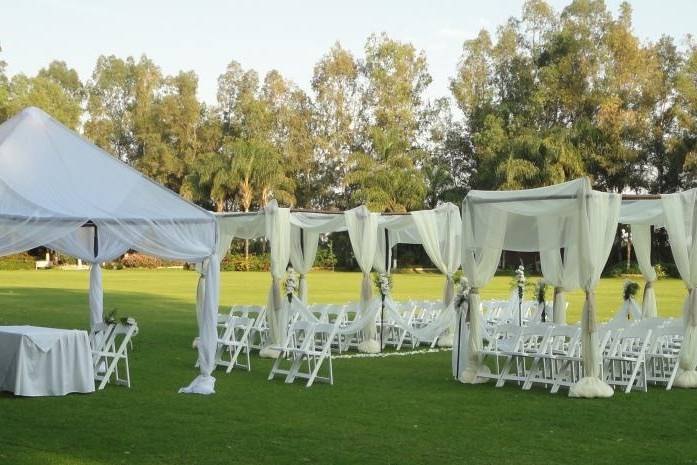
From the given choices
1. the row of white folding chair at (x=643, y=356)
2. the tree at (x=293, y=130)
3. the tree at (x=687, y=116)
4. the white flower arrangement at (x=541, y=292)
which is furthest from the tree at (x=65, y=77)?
the row of white folding chair at (x=643, y=356)

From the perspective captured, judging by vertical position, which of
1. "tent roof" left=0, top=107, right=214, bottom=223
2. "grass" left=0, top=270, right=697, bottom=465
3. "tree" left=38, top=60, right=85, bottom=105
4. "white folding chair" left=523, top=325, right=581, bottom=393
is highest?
"tree" left=38, top=60, right=85, bottom=105

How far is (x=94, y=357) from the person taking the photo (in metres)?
11.9

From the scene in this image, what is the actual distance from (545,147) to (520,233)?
37.2 metres

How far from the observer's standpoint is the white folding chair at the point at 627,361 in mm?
11305

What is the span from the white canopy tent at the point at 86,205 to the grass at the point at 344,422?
125cm

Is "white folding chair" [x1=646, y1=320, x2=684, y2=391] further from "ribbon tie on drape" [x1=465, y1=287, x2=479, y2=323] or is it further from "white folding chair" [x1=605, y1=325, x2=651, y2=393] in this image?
"ribbon tie on drape" [x1=465, y1=287, x2=479, y2=323]

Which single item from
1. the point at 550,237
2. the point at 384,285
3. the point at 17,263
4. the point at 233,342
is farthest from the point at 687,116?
the point at 233,342

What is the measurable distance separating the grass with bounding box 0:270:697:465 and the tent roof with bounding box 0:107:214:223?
2194 mm

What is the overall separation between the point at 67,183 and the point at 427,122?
53.3m

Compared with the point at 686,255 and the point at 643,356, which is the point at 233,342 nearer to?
the point at 643,356

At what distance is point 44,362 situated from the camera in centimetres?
1066

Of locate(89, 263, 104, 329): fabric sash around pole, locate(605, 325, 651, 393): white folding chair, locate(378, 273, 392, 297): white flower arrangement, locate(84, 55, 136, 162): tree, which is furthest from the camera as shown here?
locate(84, 55, 136, 162): tree

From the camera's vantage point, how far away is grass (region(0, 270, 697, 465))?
25.5 ft

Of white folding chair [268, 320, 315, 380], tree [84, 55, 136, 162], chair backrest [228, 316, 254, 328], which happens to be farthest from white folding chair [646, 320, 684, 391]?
tree [84, 55, 136, 162]
